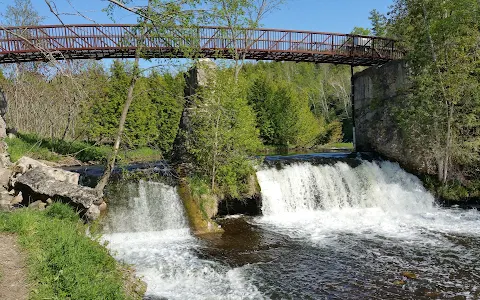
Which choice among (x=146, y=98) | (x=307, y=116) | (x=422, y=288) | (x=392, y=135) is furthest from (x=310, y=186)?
(x=307, y=116)

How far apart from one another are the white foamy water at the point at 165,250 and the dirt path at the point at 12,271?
2539mm

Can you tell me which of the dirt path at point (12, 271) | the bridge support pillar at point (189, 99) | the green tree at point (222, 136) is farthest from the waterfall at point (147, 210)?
the dirt path at point (12, 271)

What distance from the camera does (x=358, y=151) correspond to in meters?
20.0

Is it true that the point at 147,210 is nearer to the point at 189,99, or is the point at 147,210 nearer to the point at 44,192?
the point at 44,192

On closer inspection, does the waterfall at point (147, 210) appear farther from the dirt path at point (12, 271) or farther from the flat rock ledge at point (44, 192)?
the dirt path at point (12, 271)

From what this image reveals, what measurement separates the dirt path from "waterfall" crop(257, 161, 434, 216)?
29.8 ft

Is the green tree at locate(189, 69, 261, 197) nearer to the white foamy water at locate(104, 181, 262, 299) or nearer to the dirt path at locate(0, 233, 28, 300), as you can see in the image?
the white foamy water at locate(104, 181, 262, 299)

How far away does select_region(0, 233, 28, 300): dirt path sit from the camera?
466 centimetres

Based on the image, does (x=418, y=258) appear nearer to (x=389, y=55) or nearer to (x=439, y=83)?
(x=439, y=83)

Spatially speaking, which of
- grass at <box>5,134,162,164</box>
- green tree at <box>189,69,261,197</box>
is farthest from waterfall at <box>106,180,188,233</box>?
grass at <box>5,134,162,164</box>

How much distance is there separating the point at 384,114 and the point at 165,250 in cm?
1363

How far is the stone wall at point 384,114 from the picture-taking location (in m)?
16.3

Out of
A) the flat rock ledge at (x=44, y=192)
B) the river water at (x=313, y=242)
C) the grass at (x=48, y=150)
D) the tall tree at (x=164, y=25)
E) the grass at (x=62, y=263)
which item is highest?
the tall tree at (x=164, y=25)

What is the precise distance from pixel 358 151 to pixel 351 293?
46.3ft
